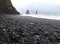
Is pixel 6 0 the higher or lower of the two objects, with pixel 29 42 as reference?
higher

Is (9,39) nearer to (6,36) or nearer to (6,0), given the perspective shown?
(6,36)

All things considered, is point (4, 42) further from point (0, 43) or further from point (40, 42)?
point (40, 42)

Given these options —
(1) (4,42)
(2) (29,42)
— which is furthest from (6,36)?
(2) (29,42)

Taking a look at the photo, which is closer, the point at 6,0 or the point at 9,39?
the point at 9,39

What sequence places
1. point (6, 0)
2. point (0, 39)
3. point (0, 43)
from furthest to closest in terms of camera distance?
1. point (6, 0)
2. point (0, 39)
3. point (0, 43)

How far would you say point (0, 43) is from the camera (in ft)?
21.4

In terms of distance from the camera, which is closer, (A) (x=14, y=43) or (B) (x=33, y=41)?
(A) (x=14, y=43)

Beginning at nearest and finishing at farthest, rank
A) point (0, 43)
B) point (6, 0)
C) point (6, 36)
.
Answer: point (0, 43) → point (6, 36) → point (6, 0)

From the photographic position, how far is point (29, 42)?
23.3 feet

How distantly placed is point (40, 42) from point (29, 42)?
2.21ft

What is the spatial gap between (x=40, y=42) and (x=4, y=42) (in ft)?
7.05

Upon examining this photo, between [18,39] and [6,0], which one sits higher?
[6,0]

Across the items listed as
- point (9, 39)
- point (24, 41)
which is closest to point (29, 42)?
point (24, 41)

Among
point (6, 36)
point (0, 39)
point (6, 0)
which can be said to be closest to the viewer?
point (0, 39)
